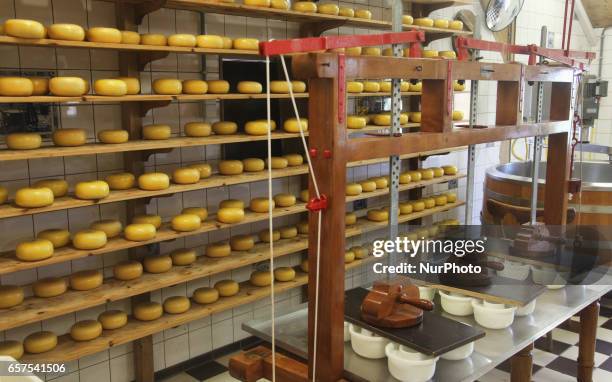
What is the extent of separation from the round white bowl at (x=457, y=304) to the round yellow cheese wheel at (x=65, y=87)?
184 centimetres

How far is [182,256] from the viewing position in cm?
321

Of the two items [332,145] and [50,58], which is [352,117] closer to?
[50,58]

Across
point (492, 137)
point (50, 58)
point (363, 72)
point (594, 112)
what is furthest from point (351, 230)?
point (594, 112)

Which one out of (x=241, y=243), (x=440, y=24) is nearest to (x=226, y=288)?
(x=241, y=243)

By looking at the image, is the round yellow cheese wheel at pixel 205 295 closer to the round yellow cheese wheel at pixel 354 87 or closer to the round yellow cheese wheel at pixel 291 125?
the round yellow cheese wheel at pixel 291 125

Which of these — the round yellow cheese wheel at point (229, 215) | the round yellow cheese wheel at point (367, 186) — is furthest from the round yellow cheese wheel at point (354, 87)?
the round yellow cheese wheel at point (229, 215)

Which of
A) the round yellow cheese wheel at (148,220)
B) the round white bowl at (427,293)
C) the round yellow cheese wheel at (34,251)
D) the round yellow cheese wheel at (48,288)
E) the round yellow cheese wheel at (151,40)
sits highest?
the round yellow cheese wheel at (151,40)

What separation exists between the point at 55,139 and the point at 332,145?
5.56ft

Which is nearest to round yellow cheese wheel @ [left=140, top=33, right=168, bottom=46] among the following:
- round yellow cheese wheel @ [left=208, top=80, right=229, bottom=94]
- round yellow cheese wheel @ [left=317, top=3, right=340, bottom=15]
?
round yellow cheese wheel @ [left=208, top=80, right=229, bottom=94]

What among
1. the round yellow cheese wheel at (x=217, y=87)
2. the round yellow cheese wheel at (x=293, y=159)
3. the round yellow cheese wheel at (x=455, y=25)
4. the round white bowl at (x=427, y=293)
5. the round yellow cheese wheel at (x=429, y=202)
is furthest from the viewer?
the round yellow cheese wheel at (x=429, y=202)

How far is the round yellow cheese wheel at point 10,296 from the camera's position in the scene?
101 inches

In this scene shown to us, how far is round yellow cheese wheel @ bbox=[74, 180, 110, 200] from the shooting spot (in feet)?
8.69

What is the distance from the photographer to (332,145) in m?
1.54

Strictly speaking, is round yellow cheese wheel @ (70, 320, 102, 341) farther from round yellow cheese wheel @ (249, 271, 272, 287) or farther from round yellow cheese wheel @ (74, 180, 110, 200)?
round yellow cheese wheel @ (249, 271, 272, 287)
